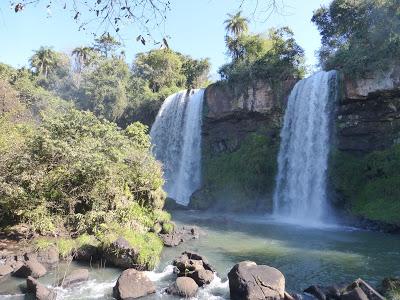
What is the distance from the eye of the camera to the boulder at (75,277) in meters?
10.8

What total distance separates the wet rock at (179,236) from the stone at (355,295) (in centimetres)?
771

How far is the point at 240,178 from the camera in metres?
30.3

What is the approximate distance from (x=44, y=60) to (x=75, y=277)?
1983 inches

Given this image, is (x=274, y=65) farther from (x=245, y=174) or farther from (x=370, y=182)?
(x=370, y=182)

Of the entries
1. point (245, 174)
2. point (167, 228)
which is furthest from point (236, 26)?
point (167, 228)

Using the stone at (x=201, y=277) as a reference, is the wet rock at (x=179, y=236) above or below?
above

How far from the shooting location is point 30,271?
36.9 feet

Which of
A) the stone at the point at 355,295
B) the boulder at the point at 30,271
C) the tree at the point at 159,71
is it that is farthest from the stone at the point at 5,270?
the tree at the point at 159,71

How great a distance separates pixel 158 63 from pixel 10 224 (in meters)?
36.3

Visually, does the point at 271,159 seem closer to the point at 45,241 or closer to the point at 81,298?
the point at 45,241

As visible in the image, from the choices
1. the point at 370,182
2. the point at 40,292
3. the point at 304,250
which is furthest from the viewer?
the point at 370,182

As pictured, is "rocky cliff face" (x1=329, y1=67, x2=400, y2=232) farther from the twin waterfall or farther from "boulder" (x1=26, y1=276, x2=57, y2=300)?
"boulder" (x1=26, y1=276, x2=57, y2=300)

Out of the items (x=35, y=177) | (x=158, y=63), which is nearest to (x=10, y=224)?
(x=35, y=177)

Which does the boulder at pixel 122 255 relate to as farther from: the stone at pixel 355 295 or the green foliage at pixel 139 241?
the stone at pixel 355 295
